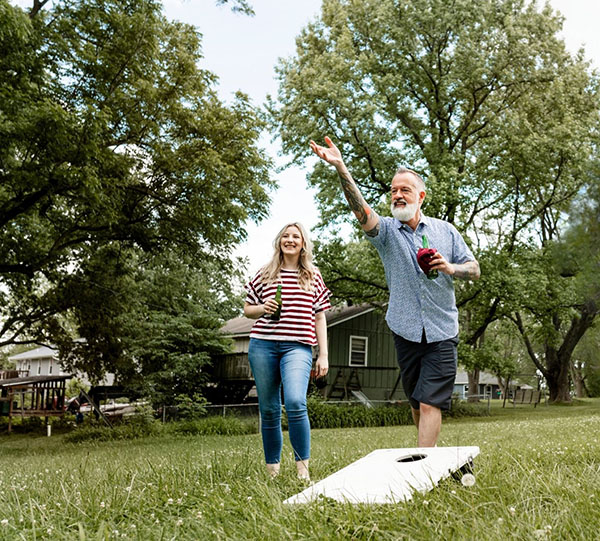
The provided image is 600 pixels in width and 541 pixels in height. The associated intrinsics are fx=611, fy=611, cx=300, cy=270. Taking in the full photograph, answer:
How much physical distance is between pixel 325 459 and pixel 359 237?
18.2 m

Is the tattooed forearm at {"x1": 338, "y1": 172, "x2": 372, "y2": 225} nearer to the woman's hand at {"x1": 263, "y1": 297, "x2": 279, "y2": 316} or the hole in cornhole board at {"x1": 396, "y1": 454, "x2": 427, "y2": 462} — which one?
the woman's hand at {"x1": 263, "y1": 297, "x2": 279, "y2": 316}

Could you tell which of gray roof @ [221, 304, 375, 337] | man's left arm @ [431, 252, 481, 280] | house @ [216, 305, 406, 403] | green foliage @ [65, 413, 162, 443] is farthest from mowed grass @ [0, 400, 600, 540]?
gray roof @ [221, 304, 375, 337]

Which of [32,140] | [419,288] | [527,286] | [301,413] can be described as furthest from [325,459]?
[527,286]

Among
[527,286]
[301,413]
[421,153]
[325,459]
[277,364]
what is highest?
[421,153]

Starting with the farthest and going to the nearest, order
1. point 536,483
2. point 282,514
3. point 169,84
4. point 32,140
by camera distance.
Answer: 1. point 169,84
2. point 32,140
3. point 536,483
4. point 282,514

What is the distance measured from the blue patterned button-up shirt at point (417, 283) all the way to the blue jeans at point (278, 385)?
69 centimetres

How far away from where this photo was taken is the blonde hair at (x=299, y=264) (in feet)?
14.6

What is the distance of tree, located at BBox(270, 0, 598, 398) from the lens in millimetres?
21344

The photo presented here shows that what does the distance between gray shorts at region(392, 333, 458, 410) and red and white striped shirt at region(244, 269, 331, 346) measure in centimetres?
64

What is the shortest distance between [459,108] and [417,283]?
21.9 m

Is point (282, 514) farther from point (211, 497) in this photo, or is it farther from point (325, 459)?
point (325, 459)

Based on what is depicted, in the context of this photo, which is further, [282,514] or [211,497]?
[211,497]

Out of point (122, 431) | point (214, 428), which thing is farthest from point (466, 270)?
point (122, 431)

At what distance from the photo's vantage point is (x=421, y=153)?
22875mm
